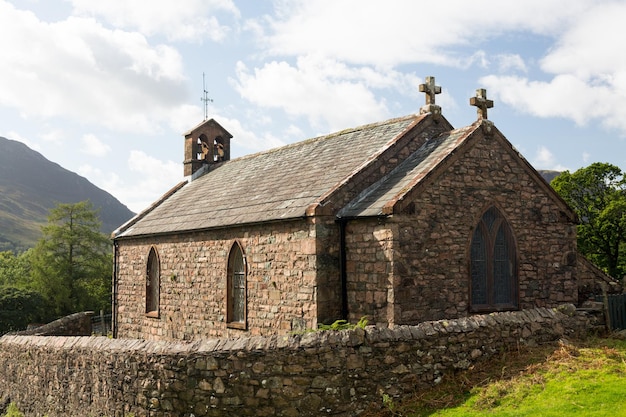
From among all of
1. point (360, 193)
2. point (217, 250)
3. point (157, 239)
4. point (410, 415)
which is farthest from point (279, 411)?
point (157, 239)

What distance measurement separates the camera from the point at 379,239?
43.5 feet

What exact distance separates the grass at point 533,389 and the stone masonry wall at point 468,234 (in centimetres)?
292

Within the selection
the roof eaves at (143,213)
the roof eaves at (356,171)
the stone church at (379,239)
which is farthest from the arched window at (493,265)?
the roof eaves at (143,213)

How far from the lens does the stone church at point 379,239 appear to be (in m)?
13.4

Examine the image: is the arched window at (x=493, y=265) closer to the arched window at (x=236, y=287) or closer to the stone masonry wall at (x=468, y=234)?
the stone masonry wall at (x=468, y=234)

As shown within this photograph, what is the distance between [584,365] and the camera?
1022 centimetres

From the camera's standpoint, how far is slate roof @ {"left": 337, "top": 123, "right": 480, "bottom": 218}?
1349 centimetres

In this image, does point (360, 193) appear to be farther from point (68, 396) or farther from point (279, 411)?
point (68, 396)

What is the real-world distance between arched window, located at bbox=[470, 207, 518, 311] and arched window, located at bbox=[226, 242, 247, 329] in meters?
6.68

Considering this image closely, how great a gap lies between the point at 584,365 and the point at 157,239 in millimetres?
15205

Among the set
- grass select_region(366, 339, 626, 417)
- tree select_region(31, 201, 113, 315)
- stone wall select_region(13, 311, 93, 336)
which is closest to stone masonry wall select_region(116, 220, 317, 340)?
grass select_region(366, 339, 626, 417)

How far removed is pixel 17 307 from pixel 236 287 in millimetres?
27530

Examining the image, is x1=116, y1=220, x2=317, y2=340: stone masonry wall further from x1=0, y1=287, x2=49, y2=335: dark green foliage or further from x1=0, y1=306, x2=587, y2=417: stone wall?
x1=0, y1=287, x2=49, y2=335: dark green foliage

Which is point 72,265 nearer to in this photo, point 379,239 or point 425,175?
point 379,239
